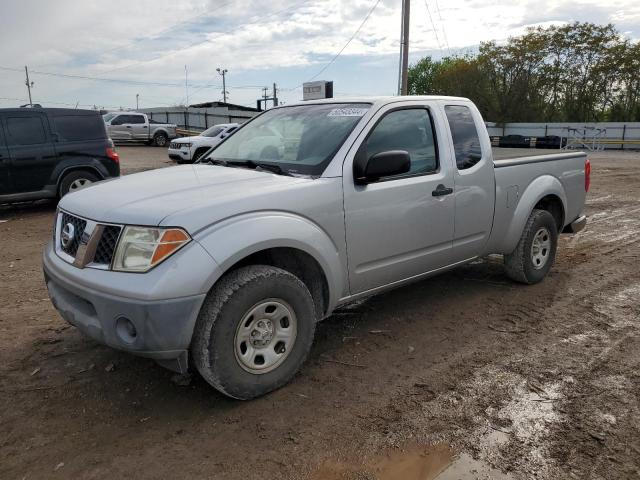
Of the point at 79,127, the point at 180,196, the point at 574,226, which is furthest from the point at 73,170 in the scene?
the point at 574,226

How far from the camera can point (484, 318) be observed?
14.6ft

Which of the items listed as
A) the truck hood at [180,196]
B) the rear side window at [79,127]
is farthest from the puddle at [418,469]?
the rear side window at [79,127]

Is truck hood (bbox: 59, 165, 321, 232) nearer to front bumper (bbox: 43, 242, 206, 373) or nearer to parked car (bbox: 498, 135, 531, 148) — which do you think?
front bumper (bbox: 43, 242, 206, 373)

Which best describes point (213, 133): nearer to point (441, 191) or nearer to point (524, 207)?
point (524, 207)

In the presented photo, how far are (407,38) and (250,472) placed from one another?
20.5 metres

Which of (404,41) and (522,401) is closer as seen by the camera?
(522,401)

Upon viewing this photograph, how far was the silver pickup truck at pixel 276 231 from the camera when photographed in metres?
2.72

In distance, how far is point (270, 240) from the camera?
2.99 meters

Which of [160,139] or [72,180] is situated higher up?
[160,139]

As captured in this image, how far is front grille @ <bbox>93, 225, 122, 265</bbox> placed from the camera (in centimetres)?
281

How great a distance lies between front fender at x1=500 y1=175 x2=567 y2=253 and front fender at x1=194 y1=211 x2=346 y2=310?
2175 millimetres

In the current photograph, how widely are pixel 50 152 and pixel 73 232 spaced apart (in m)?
7.21

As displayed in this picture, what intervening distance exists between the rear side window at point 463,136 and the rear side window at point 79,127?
25.5 feet

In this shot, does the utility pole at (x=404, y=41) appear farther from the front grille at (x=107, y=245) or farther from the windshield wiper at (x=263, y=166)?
the front grille at (x=107, y=245)
